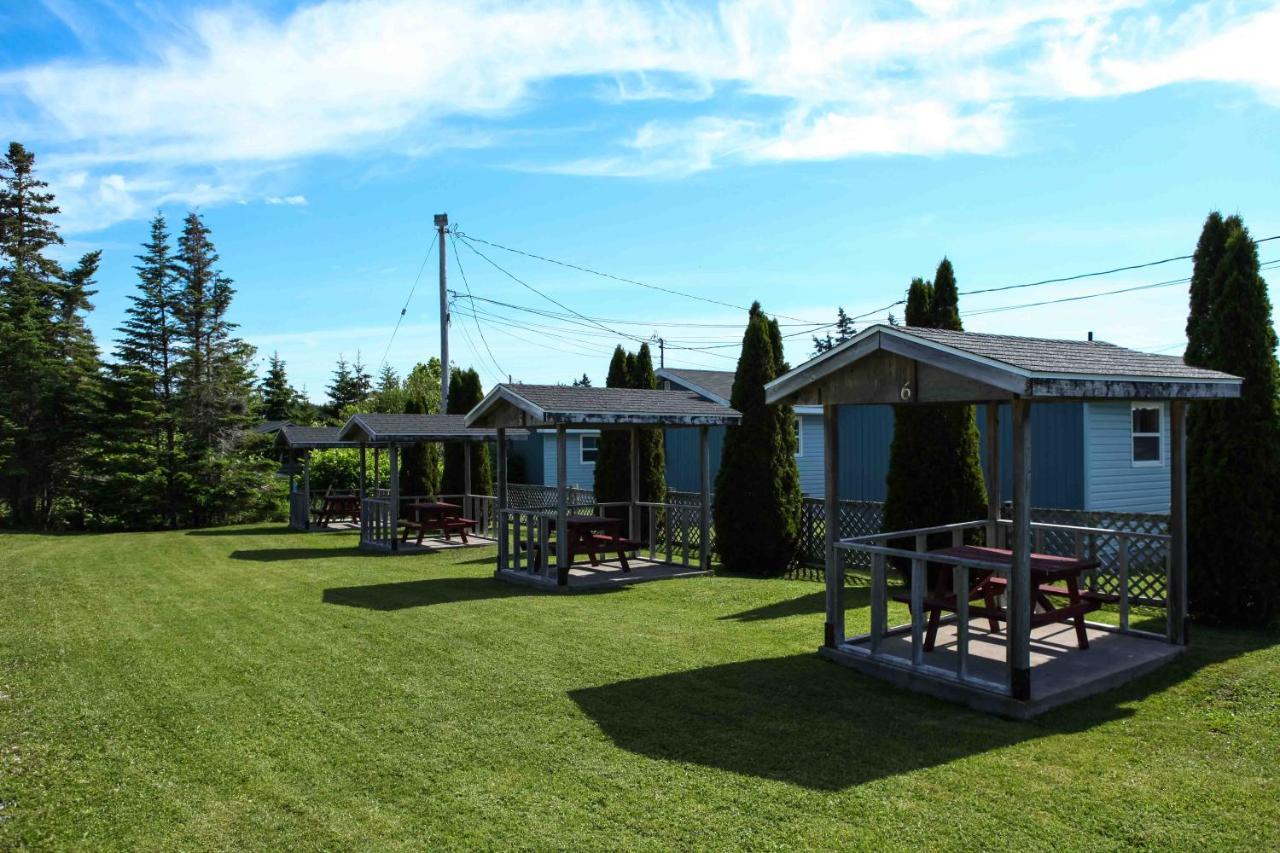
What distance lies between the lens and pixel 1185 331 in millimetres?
9031

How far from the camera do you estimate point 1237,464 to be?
323 inches

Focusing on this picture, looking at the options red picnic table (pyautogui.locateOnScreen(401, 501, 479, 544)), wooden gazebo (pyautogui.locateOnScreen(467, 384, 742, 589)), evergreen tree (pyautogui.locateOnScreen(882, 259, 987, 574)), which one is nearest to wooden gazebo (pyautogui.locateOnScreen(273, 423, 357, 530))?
red picnic table (pyautogui.locateOnScreen(401, 501, 479, 544))

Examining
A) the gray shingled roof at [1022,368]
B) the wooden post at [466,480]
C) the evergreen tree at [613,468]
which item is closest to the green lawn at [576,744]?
the gray shingled roof at [1022,368]

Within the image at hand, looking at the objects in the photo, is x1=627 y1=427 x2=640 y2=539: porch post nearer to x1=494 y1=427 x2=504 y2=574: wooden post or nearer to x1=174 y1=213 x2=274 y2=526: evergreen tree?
x1=494 y1=427 x2=504 y2=574: wooden post

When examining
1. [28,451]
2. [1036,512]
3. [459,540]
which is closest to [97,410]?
[28,451]

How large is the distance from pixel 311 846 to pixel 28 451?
78.1 ft

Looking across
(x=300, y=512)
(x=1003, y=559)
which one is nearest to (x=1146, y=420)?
(x=1003, y=559)

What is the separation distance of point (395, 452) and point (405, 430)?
48 cm

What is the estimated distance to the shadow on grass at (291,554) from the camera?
49.6 ft

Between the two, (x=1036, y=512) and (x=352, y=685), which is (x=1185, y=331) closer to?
(x=1036, y=512)

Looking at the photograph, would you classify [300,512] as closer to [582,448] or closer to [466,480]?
[466,480]

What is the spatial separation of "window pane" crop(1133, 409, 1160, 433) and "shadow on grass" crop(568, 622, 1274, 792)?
10.4 meters

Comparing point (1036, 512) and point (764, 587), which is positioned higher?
point (1036, 512)

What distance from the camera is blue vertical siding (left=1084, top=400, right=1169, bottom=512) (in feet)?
49.4
